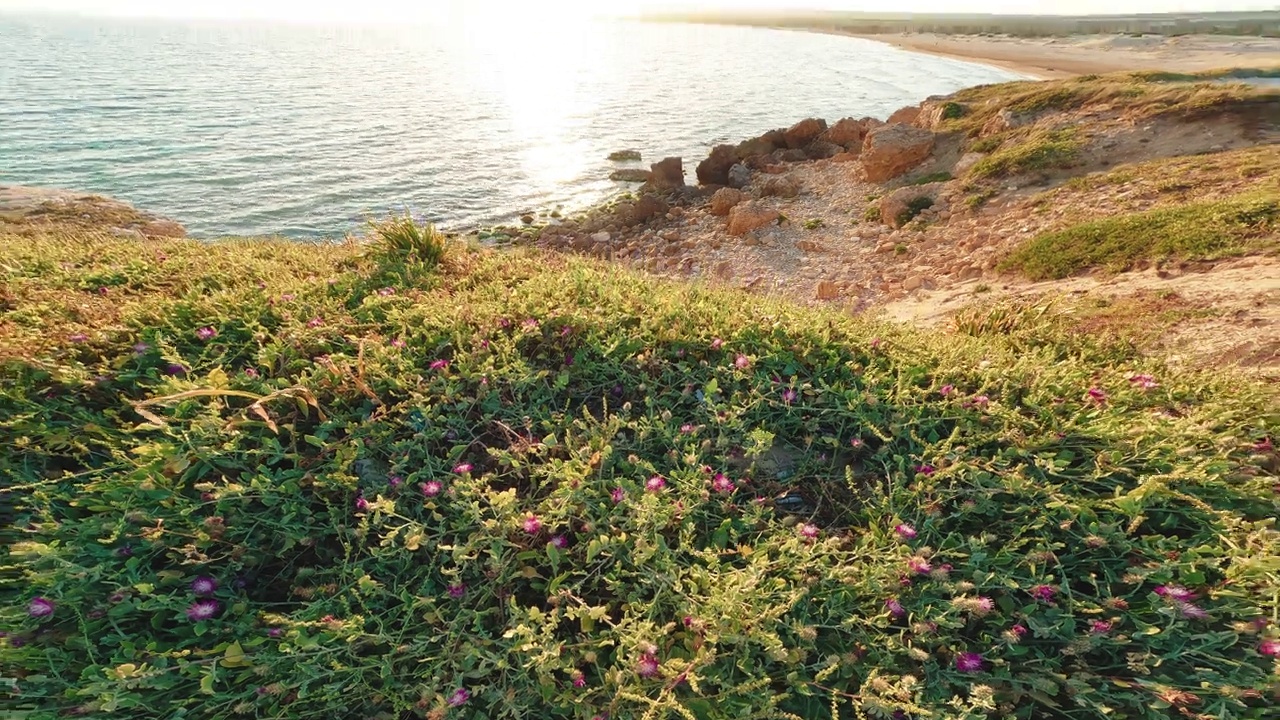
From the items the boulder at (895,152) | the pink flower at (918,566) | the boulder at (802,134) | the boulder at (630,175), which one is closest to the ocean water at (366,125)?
the boulder at (630,175)

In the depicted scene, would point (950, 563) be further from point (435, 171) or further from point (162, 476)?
point (435, 171)

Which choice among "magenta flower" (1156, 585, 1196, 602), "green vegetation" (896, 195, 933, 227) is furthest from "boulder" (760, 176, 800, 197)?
"magenta flower" (1156, 585, 1196, 602)

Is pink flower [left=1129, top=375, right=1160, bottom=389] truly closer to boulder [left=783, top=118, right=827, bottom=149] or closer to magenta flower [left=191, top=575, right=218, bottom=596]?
magenta flower [left=191, top=575, right=218, bottom=596]

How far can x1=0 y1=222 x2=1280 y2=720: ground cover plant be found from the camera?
2.00m

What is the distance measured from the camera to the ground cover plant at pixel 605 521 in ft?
6.55

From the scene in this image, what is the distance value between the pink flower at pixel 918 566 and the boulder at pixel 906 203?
13740 millimetres

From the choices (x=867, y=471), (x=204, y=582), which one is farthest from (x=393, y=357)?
(x=867, y=471)

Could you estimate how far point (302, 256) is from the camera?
4.70 meters

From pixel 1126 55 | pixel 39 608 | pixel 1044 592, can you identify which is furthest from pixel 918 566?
pixel 1126 55

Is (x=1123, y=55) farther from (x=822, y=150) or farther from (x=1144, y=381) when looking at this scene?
(x=1144, y=381)

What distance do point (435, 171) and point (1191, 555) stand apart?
25313 mm

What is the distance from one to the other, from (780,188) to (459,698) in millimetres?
18902

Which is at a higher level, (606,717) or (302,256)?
(302,256)

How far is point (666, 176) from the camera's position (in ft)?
71.0
